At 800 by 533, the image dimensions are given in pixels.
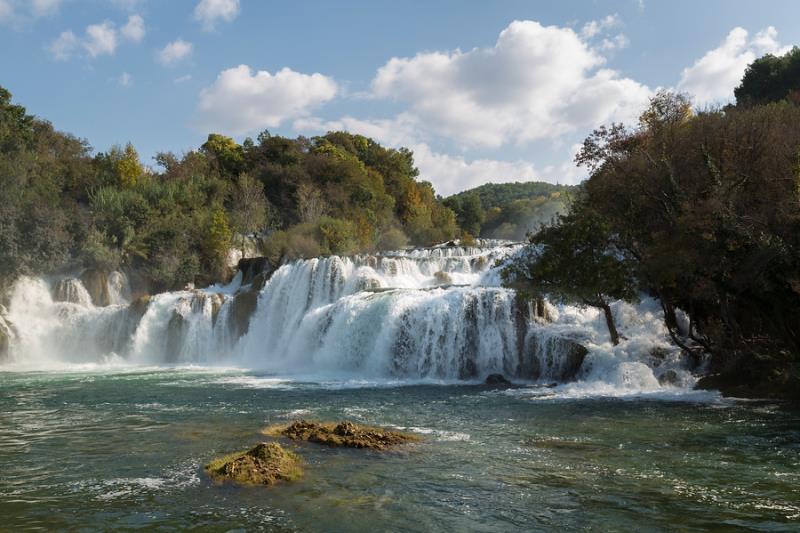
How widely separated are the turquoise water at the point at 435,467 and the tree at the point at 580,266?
3.18 meters

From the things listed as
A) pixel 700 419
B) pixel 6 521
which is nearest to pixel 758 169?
pixel 700 419

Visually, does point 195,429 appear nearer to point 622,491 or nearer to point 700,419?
point 622,491

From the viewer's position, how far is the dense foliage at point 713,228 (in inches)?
525

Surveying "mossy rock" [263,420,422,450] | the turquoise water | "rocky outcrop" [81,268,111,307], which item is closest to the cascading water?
"rocky outcrop" [81,268,111,307]

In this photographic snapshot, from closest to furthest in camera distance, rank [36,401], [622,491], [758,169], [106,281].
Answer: [622,491], [758,169], [36,401], [106,281]

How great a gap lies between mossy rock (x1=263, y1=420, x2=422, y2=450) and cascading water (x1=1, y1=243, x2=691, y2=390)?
894 centimetres

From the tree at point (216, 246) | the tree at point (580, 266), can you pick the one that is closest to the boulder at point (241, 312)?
the tree at point (216, 246)

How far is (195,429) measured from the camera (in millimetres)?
11781

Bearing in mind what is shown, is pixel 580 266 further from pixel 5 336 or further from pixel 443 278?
pixel 5 336

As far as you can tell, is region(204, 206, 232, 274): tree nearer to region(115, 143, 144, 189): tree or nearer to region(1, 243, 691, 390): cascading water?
region(1, 243, 691, 390): cascading water

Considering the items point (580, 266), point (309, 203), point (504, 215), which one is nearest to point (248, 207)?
point (309, 203)

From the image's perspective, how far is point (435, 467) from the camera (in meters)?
8.91

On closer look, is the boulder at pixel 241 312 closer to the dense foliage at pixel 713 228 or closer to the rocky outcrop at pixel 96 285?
the rocky outcrop at pixel 96 285

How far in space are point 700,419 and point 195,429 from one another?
9559mm
